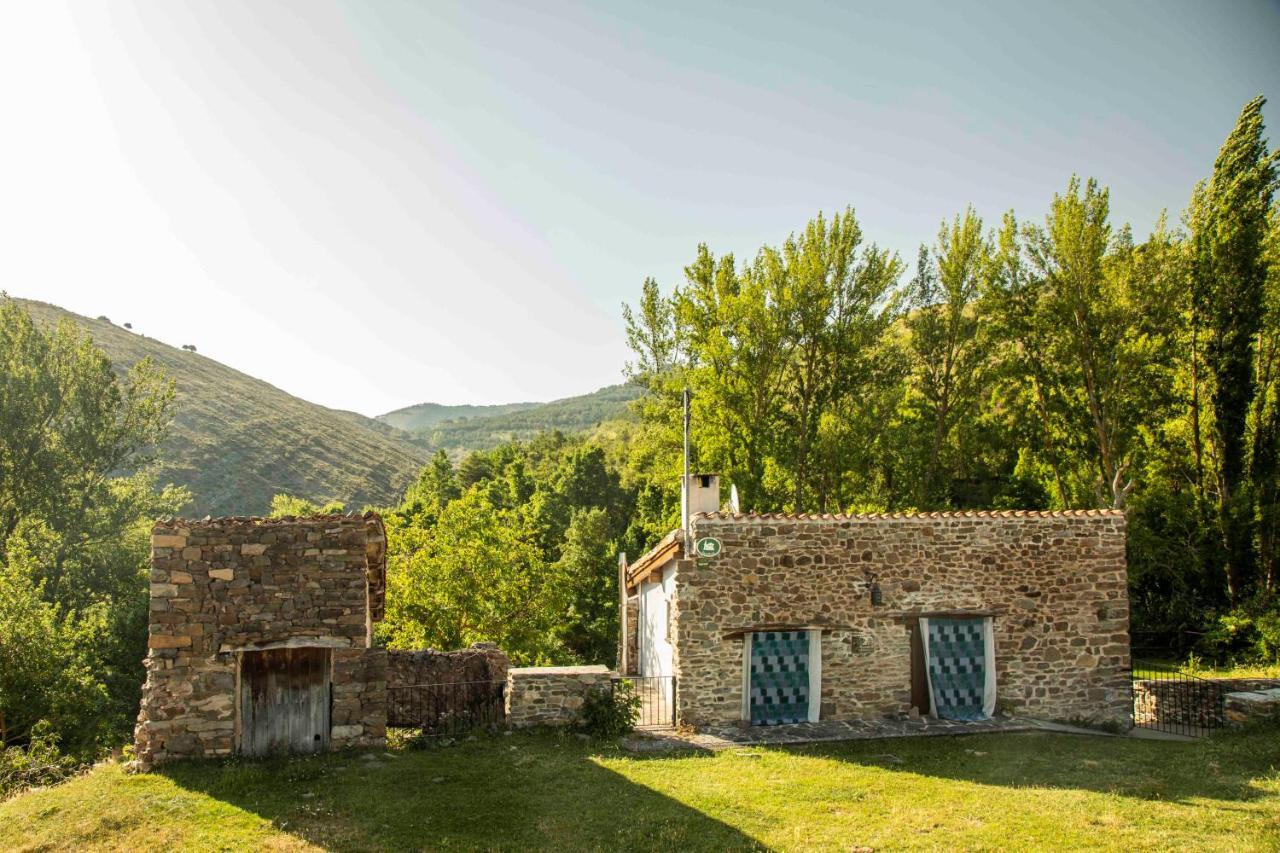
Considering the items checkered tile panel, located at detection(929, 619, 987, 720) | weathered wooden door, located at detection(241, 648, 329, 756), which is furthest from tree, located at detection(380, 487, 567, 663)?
checkered tile panel, located at detection(929, 619, 987, 720)

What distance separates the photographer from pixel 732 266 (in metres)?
24.9

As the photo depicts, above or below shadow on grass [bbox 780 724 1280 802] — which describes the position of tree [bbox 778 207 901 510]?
above

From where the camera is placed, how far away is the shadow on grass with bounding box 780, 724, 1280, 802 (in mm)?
9641

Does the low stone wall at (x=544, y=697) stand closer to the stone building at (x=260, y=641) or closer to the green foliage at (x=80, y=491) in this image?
the stone building at (x=260, y=641)

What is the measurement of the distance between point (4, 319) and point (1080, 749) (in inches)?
1339

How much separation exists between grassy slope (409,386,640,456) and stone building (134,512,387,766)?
108m

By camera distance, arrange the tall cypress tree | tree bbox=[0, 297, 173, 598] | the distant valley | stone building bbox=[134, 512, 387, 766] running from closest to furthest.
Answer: stone building bbox=[134, 512, 387, 766] → the tall cypress tree → tree bbox=[0, 297, 173, 598] → the distant valley

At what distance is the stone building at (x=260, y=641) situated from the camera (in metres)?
10.9

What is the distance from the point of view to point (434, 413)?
546ft

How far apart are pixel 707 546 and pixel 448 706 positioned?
508 centimetres

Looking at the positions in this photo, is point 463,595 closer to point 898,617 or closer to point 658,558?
point 658,558

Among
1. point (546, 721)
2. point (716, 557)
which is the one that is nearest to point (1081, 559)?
point (716, 557)

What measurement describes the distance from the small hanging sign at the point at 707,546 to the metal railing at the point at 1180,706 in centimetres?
774

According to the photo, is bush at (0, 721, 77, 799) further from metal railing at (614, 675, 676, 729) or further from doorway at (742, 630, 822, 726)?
doorway at (742, 630, 822, 726)
